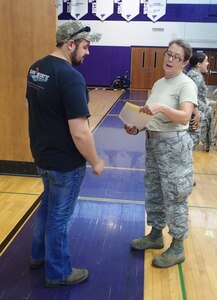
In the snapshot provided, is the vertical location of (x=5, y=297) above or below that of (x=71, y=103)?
below

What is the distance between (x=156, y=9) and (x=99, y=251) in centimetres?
1332

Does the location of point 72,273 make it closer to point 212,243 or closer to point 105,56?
point 212,243

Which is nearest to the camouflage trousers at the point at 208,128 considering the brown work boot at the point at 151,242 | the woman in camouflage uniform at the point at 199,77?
the woman in camouflage uniform at the point at 199,77

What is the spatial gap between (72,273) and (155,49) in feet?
44.0

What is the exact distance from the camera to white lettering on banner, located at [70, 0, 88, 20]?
1481 centimetres

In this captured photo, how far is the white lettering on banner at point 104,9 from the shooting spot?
14584 millimetres

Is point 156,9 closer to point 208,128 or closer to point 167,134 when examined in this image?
point 208,128

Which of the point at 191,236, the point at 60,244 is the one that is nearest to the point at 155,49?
the point at 191,236

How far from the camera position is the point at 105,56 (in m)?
15.1

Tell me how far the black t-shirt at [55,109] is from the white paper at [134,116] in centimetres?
44

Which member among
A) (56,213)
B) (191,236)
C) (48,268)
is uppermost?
(56,213)

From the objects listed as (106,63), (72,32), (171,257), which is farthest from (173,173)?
(106,63)

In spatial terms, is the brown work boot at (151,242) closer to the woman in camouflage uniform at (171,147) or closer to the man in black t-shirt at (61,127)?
the woman in camouflage uniform at (171,147)

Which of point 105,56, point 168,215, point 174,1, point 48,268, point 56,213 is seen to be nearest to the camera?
point 56,213
